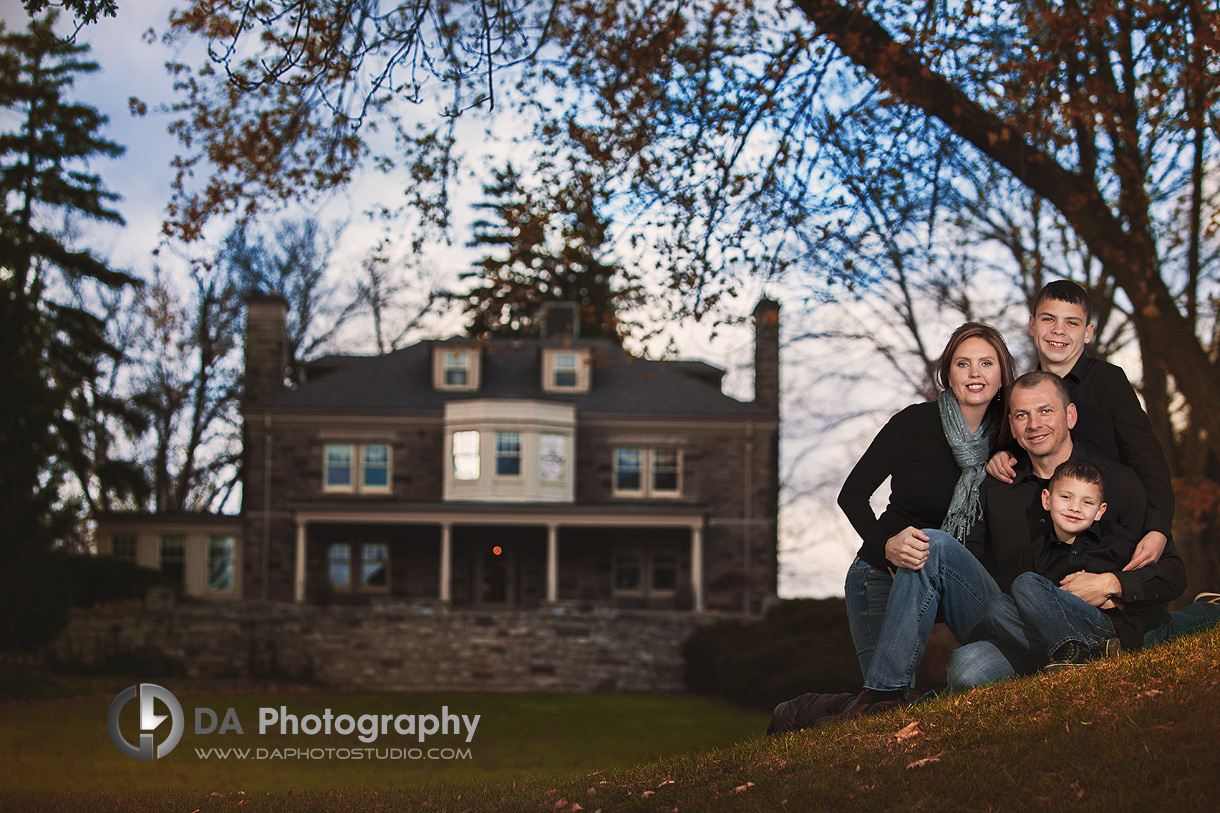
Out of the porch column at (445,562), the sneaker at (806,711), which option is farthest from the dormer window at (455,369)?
→ the sneaker at (806,711)

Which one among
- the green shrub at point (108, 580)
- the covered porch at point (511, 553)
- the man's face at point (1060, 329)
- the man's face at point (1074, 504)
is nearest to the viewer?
the man's face at point (1074, 504)

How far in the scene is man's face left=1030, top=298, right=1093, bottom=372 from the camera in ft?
18.1

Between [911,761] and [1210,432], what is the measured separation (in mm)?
6768

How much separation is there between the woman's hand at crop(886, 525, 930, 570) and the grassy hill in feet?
2.84

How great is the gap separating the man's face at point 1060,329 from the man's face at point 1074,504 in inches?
32.1

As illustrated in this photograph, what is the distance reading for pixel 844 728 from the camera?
18.2 ft

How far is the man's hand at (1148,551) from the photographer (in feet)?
16.4

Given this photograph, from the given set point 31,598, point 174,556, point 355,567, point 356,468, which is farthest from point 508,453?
point 31,598

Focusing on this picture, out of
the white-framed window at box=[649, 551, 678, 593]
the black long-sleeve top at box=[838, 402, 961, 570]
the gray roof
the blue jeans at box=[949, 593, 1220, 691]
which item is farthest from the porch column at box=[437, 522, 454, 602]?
the black long-sleeve top at box=[838, 402, 961, 570]

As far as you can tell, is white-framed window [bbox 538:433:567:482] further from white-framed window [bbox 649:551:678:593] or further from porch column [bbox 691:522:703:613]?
porch column [bbox 691:522:703:613]

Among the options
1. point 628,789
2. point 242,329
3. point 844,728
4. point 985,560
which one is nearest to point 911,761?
point 844,728

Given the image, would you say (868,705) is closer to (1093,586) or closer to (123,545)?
(1093,586)

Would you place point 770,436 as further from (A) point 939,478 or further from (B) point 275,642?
(A) point 939,478

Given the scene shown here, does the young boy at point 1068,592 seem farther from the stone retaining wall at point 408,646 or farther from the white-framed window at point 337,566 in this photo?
the white-framed window at point 337,566
